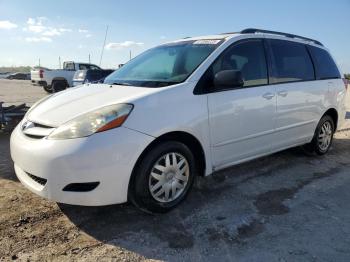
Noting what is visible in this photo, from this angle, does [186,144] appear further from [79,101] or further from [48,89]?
[48,89]

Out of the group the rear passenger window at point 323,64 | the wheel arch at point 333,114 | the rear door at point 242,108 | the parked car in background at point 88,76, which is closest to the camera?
the rear door at point 242,108

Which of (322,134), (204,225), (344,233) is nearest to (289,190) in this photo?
(344,233)

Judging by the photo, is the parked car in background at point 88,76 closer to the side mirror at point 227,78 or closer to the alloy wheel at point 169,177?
the side mirror at point 227,78

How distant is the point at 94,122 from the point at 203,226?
1.37 metres

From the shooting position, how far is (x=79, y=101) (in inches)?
148

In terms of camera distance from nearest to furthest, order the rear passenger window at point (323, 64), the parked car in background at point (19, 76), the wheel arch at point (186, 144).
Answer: the wheel arch at point (186, 144) < the rear passenger window at point (323, 64) < the parked car in background at point (19, 76)

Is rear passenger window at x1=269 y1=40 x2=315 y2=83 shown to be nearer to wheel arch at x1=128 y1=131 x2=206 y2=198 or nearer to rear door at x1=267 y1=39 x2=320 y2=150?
rear door at x1=267 y1=39 x2=320 y2=150

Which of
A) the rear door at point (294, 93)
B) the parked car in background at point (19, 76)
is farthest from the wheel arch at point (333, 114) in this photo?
the parked car in background at point (19, 76)

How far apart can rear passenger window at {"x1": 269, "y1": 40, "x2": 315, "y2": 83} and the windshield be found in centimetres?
103

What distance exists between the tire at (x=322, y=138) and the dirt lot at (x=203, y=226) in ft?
3.88

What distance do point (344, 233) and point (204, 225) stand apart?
126 centimetres

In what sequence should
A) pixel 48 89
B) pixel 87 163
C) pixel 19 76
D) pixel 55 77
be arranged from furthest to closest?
1. pixel 19 76
2. pixel 48 89
3. pixel 55 77
4. pixel 87 163

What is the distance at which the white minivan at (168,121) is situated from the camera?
319 centimetres

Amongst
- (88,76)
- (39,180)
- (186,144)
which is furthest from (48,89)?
(39,180)
